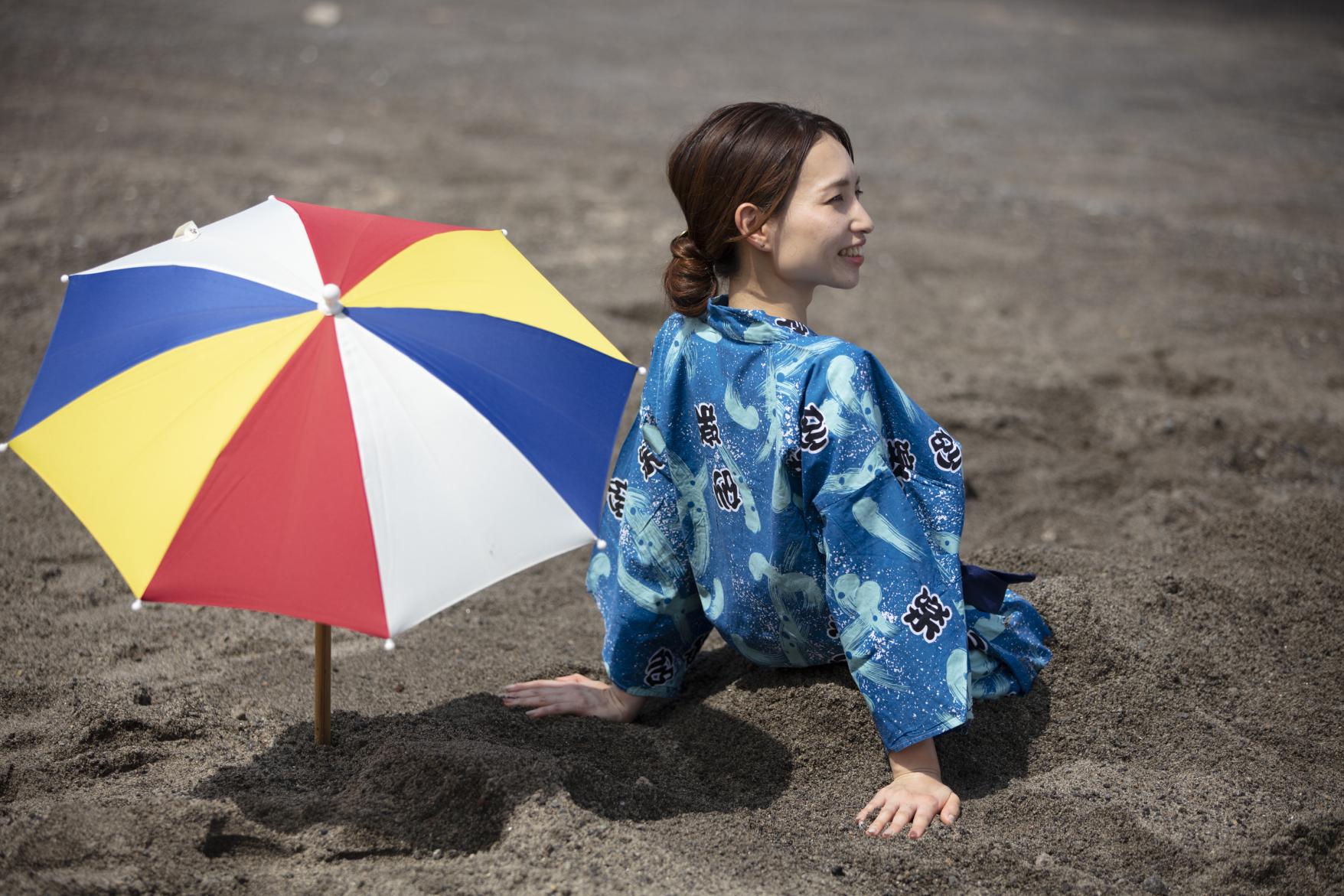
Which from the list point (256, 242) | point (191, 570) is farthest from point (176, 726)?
point (256, 242)

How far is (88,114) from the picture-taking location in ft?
25.2

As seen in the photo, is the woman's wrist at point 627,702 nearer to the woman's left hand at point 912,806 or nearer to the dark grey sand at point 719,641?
the dark grey sand at point 719,641

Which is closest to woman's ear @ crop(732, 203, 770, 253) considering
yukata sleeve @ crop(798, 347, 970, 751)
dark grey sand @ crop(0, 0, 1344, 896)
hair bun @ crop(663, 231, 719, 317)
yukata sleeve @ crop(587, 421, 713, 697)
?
hair bun @ crop(663, 231, 719, 317)

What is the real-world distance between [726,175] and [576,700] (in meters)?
1.18

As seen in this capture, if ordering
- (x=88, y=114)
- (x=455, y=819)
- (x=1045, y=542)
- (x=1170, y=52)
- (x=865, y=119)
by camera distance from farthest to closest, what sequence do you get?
(x=1170, y=52), (x=865, y=119), (x=88, y=114), (x=1045, y=542), (x=455, y=819)

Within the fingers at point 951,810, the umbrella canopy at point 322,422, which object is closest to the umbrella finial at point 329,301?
the umbrella canopy at point 322,422

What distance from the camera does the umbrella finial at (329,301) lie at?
2.11m

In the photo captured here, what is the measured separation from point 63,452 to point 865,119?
24.6 feet

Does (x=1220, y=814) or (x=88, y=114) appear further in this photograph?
→ (x=88, y=114)

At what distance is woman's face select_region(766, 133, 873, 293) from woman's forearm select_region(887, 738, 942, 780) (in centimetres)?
90

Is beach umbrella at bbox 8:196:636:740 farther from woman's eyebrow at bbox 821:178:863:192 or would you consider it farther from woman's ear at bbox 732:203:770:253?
woman's eyebrow at bbox 821:178:863:192

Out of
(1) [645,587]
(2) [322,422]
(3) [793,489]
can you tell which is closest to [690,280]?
(3) [793,489]

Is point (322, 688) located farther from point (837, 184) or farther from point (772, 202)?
point (837, 184)

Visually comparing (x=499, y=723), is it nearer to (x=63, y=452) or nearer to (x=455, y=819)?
(x=455, y=819)
